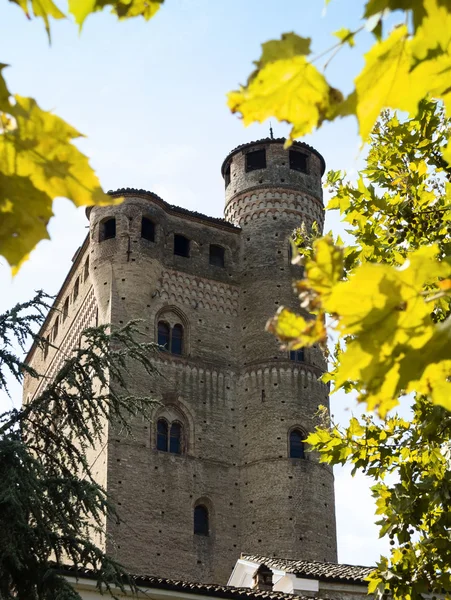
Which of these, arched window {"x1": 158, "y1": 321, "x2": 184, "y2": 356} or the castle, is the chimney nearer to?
the castle

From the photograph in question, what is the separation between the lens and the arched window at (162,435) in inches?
1003

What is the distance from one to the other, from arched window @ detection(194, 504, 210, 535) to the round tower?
934 millimetres

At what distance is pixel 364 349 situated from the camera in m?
1.54

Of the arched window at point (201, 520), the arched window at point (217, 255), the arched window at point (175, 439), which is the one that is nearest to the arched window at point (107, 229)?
the arched window at point (217, 255)

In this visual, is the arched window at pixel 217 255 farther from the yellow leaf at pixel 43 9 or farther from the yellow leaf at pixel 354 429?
→ the yellow leaf at pixel 43 9

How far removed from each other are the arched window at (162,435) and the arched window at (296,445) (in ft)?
10.8

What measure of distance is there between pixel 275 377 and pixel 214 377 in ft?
→ 5.45

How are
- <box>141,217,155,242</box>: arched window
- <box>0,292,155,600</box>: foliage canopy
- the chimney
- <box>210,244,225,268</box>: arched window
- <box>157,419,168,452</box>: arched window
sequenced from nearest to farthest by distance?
<box>0,292,155,600</box>: foliage canopy, the chimney, <box>157,419,168,452</box>: arched window, <box>141,217,155,242</box>: arched window, <box>210,244,225,268</box>: arched window

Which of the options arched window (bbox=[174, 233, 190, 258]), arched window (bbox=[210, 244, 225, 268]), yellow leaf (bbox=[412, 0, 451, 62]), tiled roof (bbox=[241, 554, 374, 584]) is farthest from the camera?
arched window (bbox=[210, 244, 225, 268])

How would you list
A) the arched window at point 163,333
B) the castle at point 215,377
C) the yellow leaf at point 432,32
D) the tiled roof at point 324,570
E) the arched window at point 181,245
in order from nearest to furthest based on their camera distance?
the yellow leaf at point 432,32
the tiled roof at point 324,570
the castle at point 215,377
the arched window at point 163,333
the arched window at point 181,245

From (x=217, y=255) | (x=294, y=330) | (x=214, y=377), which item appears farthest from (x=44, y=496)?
(x=217, y=255)

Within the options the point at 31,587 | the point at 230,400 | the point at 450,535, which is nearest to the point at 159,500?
the point at 230,400

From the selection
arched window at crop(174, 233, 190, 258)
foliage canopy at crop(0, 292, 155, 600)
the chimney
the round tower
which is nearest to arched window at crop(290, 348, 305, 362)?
the round tower

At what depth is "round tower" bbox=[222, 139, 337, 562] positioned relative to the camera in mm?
24906
